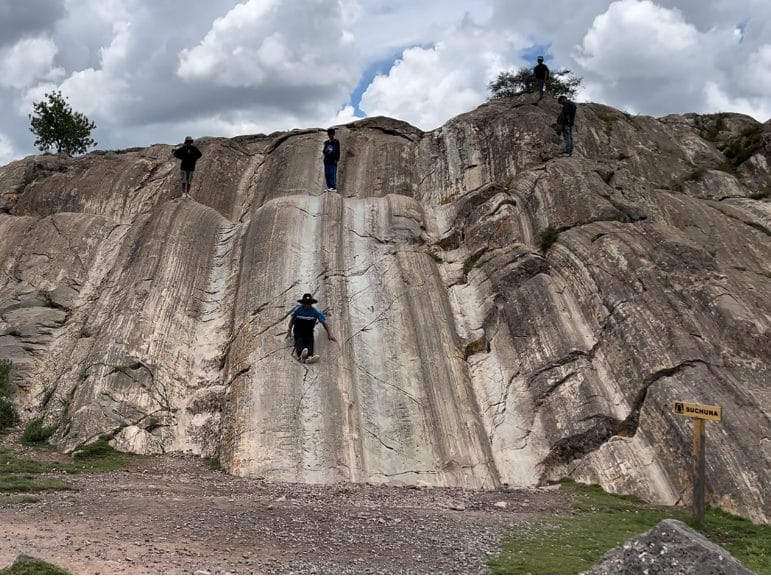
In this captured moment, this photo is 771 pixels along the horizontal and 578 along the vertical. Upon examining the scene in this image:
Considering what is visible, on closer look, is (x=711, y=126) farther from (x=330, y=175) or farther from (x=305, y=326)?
(x=305, y=326)

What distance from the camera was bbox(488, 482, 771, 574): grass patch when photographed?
30.2 ft

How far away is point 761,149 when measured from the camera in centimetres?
2692

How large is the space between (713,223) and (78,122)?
129ft

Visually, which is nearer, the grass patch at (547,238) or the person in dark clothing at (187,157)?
the grass patch at (547,238)

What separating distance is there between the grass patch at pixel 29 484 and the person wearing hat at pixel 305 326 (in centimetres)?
652

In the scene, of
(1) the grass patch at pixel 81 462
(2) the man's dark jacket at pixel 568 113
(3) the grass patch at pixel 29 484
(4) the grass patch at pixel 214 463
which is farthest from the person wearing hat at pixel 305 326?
(2) the man's dark jacket at pixel 568 113

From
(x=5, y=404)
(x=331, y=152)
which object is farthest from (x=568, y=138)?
(x=5, y=404)

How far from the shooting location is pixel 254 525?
34.9 feet

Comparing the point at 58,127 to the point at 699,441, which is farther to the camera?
the point at 58,127

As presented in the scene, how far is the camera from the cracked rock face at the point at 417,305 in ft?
49.6

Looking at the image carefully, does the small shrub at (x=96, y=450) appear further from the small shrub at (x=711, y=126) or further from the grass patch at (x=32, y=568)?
the small shrub at (x=711, y=126)

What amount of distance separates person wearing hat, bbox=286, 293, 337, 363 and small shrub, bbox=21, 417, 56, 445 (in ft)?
22.3

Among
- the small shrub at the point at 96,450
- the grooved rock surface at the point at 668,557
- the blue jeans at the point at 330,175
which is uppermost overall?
the blue jeans at the point at 330,175

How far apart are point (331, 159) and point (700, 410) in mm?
16541
